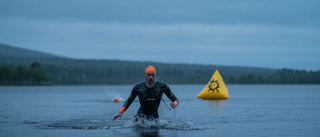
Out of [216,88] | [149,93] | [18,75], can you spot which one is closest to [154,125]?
[149,93]

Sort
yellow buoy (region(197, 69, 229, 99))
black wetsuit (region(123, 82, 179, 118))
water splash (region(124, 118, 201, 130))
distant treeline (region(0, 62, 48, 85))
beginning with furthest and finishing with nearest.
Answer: distant treeline (region(0, 62, 48, 85))
yellow buoy (region(197, 69, 229, 99))
water splash (region(124, 118, 201, 130))
black wetsuit (region(123, 82, 179, 118))

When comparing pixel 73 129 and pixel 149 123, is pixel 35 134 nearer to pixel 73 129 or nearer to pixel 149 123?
pixel 73 129

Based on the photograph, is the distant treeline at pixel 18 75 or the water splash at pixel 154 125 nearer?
the water splash at pixel 154 125

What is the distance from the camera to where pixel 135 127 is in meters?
21.2

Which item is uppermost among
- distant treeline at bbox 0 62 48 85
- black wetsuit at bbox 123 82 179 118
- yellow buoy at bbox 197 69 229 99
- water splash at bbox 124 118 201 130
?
distant treeline at bbox 0 62 48 85

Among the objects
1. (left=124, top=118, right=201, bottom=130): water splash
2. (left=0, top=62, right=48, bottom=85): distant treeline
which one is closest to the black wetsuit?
(left=124, top=118, right=201, bottom=130): water splash

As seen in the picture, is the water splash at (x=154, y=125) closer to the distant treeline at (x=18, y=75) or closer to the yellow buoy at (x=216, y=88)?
the yellow buoy at (x=216, y=88)

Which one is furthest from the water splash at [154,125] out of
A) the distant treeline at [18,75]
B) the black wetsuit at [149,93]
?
the distant treeline at [18,75]

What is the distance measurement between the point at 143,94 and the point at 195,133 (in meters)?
2.23

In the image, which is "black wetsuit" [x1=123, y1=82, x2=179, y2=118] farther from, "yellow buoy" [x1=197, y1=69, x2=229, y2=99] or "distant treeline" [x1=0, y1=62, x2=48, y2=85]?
"distant treeline" [x1=0, y1=62, x2=48, y2=85]

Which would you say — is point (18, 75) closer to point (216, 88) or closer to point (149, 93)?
point (216, 88)

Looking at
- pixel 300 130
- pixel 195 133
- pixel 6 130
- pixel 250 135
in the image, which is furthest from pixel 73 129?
pixel 300 130

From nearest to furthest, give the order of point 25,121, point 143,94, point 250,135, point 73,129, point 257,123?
point 250,135
point 143,94
point 73,129
point 257,123
point 25,121

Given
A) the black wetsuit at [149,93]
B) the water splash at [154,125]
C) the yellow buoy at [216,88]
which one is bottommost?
the water splash at [154,125]
